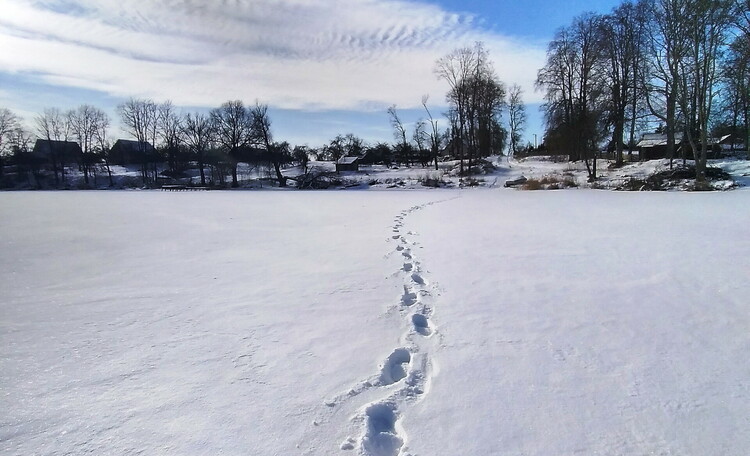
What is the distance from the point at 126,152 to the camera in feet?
178

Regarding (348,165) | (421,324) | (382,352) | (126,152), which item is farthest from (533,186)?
(126,152)

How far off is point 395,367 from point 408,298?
4.61ft

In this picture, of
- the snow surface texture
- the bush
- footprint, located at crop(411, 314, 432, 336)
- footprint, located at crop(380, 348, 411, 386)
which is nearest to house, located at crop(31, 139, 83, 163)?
the bush

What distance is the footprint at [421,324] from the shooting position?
3.27 metres

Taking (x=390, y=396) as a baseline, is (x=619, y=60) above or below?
above

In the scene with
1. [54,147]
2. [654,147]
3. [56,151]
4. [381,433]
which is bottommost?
[381,433]

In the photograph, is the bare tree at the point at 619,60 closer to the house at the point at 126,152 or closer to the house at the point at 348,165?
the house at the point at 348,165

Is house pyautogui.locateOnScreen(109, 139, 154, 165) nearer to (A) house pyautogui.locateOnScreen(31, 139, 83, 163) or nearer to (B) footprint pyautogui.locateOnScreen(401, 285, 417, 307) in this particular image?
(A) house pyautogui.locateOnScreen(31, 139, 83, 163)

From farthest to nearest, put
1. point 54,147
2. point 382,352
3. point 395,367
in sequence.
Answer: point 54,147 < point 382,352 < point 395,367

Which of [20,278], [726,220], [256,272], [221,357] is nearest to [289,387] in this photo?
[221,357]

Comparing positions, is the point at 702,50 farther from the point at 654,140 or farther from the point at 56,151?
the point at 56,151

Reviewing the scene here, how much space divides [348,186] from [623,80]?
21255mm

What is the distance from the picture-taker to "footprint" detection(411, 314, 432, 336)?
3.27 meters

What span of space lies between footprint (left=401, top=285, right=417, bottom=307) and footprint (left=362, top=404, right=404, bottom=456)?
5.70 feet
